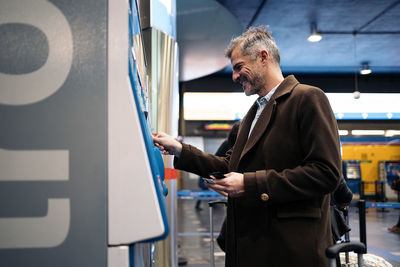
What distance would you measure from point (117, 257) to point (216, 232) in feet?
17.1

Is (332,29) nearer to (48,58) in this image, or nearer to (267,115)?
(267,115)

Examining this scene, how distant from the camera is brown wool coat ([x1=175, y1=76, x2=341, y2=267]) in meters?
1.24

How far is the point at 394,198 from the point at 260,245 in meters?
9.97

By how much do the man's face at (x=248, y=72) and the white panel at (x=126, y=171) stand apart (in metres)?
0.73

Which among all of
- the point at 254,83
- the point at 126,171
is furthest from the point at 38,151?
the point at 254,83

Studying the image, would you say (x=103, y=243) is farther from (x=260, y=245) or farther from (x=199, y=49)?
(x=199, y=49)

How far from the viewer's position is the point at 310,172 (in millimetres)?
1231

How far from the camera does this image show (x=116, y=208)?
34.5 inches

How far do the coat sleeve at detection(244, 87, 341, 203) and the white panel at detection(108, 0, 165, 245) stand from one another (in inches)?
19.7

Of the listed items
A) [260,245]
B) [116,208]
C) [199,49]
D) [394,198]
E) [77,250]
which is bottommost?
[394,198]

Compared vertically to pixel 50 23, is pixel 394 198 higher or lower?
lower

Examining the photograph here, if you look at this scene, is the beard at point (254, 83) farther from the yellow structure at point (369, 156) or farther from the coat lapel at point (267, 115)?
the yellow structure at point (369, 156)

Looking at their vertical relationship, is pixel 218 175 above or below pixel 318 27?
below

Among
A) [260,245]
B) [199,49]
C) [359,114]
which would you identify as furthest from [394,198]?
[260,245]
